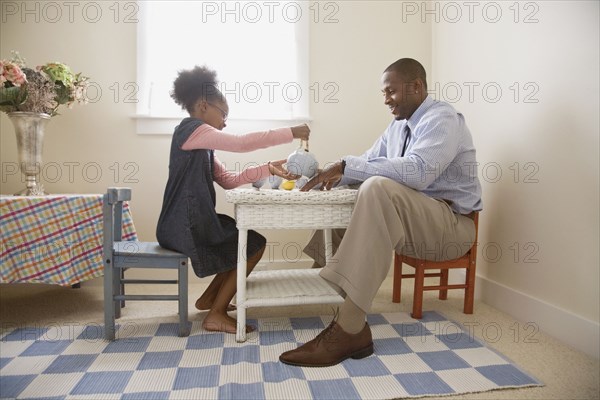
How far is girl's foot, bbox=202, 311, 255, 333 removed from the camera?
1783mm

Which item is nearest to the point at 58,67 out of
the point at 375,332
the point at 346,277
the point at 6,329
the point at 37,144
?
the point at 37,144

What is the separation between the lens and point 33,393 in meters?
1.26

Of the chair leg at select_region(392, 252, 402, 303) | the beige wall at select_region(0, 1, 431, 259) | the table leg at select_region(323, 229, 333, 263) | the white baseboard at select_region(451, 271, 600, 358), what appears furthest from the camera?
the beige wall at select_region(0, 1, 431, 259)

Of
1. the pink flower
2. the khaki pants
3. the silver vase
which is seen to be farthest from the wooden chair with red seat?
the pink flower

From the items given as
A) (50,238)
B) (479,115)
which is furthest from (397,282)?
(50,238)

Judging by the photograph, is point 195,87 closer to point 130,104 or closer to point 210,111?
point 210,111

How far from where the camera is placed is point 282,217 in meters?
1.64

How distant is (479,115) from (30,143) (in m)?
2.26

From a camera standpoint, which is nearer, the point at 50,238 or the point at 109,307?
the point at 109,307

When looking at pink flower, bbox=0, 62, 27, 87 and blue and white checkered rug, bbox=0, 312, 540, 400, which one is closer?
blue and white checkered rug, bbox=0, 312, 540, 400

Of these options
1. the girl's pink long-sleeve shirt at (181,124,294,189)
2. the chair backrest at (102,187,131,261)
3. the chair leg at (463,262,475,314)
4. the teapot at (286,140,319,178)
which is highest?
the girl's pink long-sleeve shirt at (181,124,294,189)

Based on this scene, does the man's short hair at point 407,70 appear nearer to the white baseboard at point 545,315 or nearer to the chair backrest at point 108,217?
the white baseboard at point 545,315

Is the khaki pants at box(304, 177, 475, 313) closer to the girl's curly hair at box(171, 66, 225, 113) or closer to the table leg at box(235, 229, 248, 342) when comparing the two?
the table leg at box(235, 229, 248, 342)

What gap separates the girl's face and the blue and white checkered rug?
88 centimetres
